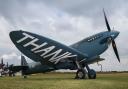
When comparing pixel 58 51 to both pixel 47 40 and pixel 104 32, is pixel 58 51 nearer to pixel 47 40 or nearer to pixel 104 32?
pixel 47 40

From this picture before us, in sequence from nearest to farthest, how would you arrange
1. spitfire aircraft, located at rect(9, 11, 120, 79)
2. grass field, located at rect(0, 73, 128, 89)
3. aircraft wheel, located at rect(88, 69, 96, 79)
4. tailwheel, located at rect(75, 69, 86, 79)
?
grass field, located at rect(0, 73, 128, 89) → spitfire aircraft, located at rect(9, 11, 120, 79) → tailwheel, located at rect(75, 69, 86, 79) → aircraft wheel, located at rect(88, 69, 96, 79)

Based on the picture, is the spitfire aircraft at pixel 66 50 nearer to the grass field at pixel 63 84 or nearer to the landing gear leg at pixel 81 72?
the landing gear leg at pixel 81 72

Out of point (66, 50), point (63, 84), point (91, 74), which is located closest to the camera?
point (63, 84)

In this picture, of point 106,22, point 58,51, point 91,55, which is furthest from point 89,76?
point 106,22

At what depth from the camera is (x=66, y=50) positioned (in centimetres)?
3650

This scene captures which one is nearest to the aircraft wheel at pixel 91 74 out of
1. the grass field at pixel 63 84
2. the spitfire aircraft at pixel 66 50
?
the spitfire aircraft at pixel 66 50

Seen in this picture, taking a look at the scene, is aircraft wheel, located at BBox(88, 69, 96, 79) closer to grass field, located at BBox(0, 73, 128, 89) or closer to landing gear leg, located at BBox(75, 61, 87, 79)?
landing gear leg, located at BBox(75, 61, 87, 79)

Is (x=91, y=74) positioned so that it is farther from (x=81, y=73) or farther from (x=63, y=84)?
(x=63, y=84)

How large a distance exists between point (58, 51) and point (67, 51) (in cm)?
108

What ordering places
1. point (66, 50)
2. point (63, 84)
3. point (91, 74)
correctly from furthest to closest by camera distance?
point (91, 74) < point (66, 50) < point (63, 84)

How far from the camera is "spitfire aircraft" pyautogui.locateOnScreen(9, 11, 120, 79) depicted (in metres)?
35.1

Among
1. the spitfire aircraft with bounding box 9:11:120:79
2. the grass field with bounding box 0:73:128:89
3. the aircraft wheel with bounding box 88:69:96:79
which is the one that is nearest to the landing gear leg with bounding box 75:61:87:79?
the spitfire aircraft with bounding box 9:11:120:79

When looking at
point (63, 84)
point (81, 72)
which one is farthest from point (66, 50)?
point (63, 84)

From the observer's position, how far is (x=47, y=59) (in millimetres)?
37688
